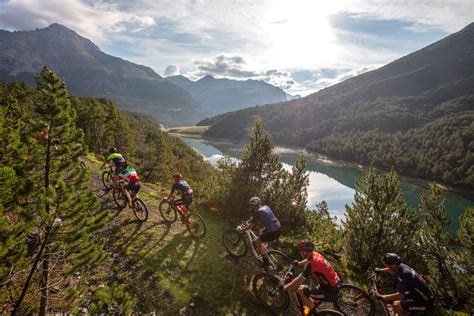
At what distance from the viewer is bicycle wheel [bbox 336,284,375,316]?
8383 millimetres

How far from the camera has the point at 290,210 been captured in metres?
17.4

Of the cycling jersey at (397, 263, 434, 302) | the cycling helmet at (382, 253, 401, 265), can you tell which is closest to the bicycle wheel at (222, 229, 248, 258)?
the cycling helmet at (382, 253, 401, 265)

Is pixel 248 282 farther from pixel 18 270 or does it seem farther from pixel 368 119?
pixel 368 119

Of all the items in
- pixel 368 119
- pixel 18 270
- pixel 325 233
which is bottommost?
pixel 325 233

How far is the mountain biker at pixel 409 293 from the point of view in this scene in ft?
23.8

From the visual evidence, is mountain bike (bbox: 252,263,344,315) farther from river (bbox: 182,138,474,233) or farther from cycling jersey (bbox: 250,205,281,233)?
river (bbox: 182,138,474,233)

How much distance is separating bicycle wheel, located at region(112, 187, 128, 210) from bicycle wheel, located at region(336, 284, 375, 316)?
11.4 meters

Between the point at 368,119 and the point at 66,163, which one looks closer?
the point at 66,163

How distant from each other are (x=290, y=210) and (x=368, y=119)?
19844cm

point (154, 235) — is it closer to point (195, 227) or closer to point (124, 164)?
point (195, 227)

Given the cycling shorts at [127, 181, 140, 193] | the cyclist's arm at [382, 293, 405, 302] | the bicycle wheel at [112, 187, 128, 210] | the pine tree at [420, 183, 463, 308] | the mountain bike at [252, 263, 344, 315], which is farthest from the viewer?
the bicycle wheel at [112, 187, 128, 210]

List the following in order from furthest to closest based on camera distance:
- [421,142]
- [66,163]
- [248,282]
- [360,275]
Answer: [421,142]
[360,275]
[248,282]
[66,163]

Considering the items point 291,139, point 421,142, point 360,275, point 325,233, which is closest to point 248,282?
point 360,275

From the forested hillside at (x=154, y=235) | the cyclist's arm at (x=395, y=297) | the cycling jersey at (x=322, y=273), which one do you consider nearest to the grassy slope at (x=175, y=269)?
the forested hillside at (x=154, y=235)
